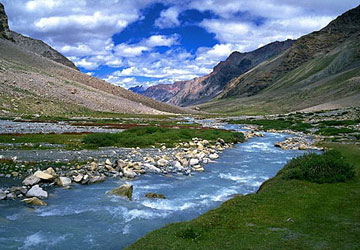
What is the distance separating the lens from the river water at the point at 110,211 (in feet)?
38.0

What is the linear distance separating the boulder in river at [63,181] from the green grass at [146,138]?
559 inches

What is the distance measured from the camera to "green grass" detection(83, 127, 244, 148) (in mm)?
35281

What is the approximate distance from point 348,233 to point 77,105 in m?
98.1

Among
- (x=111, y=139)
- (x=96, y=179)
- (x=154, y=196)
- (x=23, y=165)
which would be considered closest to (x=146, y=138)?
(x=111, y=139)

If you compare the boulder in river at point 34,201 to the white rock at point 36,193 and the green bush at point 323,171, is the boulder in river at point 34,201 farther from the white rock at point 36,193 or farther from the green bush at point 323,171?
the green bush at point 323,171

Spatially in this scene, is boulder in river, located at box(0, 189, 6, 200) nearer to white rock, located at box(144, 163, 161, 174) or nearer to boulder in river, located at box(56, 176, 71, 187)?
boulder in river, located at box(56, 176, 71, 187)

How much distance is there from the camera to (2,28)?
142 metres

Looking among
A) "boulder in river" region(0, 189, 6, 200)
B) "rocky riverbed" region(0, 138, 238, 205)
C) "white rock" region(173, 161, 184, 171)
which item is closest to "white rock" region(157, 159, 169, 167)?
"rocky riverbed" region(0, 138, 238, 205)

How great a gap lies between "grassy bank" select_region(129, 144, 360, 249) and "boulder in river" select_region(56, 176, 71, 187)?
9854 mm

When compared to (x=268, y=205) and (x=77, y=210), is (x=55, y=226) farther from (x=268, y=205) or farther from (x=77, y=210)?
(x=268, y=205)

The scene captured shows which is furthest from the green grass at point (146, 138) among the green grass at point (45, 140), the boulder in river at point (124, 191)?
the boulder in river at point (124, 191)

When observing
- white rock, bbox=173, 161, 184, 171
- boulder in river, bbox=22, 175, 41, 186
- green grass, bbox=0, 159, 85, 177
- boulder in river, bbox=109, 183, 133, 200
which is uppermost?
green grass, bbox=0, 159, 85, 177

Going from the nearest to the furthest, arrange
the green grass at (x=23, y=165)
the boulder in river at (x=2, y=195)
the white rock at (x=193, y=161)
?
the boulder in river at (x=2, y=195) → the green grass at (x=23, y=165) → the white rock at (x=193, y=161)

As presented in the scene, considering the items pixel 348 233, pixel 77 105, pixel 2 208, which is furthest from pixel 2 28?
pixel 348 233
